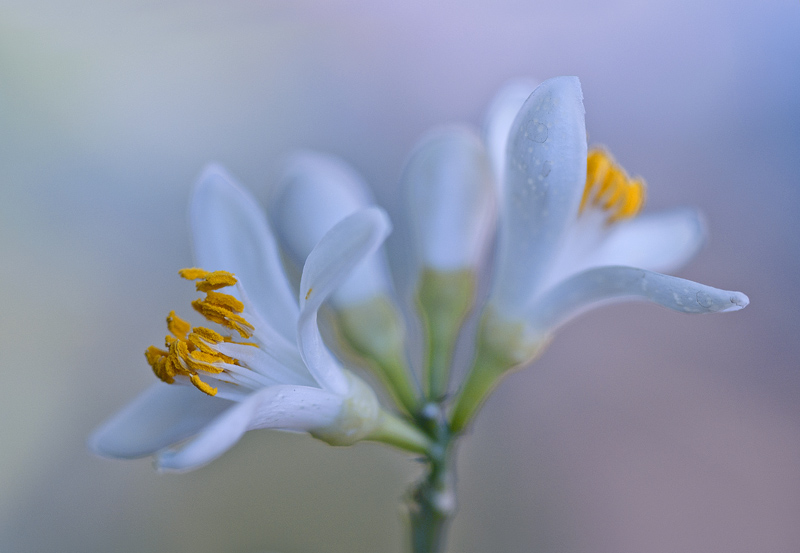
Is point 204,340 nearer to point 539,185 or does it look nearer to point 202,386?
point 202,386

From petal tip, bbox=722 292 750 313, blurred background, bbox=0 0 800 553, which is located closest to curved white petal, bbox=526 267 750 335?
petal tip, bbox=722 292 750 313

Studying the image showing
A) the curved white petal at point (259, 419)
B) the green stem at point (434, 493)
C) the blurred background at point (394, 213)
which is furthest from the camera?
the blurred background at point (394, 213)

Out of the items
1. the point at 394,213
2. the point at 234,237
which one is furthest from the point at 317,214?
the point at 394,213

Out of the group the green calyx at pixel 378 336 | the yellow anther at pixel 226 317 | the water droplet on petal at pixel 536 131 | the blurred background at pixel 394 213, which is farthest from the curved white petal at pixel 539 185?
the blurred background at pixel 394 213

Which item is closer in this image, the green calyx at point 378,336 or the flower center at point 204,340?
the flower center at point 204,340

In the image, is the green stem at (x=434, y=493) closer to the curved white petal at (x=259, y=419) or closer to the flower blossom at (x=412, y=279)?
the flower blossom at (x=412, y=279)

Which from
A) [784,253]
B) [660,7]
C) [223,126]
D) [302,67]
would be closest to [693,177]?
[784,253]

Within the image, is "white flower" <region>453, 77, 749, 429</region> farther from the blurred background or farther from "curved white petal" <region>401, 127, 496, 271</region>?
the blurred background
